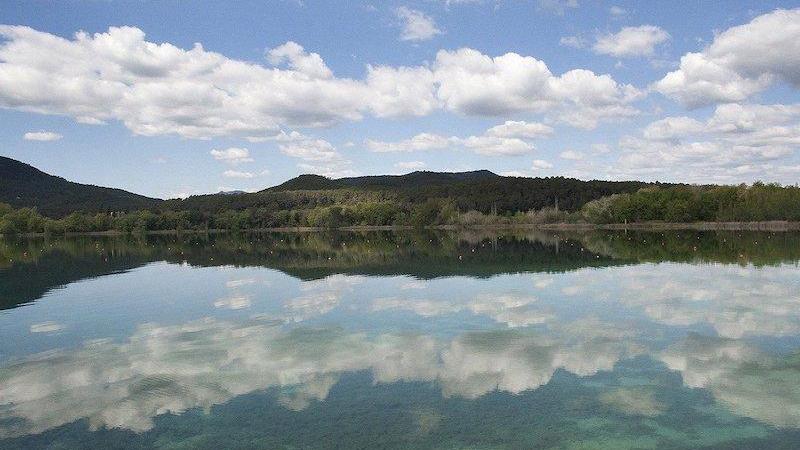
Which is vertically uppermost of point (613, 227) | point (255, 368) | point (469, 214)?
point (469, 214)

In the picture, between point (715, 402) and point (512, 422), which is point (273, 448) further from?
point (715, 402)

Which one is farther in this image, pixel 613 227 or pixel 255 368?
pixel 613 227

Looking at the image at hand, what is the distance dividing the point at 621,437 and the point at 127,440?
8.30 metres

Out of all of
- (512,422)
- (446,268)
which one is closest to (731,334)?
(512,422)

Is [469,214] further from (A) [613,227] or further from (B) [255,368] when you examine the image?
(B) [255,368]

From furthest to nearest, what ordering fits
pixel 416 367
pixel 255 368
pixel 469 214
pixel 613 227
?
pixel 469 214, pixel 613 227, pixel 255 368, pixel 416 367

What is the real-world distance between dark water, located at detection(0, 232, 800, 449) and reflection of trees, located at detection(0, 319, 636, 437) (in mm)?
67

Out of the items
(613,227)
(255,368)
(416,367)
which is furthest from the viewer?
(613,227)

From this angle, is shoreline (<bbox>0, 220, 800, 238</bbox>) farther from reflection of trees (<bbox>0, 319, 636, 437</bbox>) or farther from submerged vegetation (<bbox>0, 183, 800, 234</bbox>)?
reflection of trees (<bbox>0, 319, 636, 437</bbox>)

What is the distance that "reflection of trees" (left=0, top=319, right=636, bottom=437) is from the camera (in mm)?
12258

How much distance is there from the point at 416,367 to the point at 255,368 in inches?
157

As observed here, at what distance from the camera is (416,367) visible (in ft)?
46.8

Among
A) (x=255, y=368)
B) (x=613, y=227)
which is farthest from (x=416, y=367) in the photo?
(x=613, y=227)

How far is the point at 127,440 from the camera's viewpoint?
10.3m
